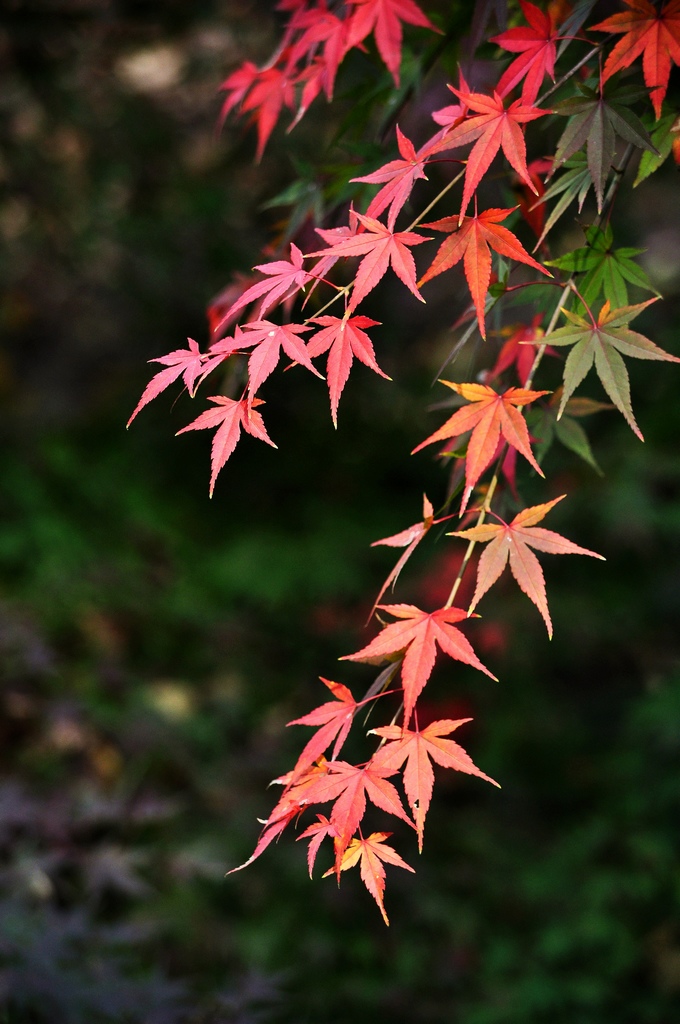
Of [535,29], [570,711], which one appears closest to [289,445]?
[570,711]

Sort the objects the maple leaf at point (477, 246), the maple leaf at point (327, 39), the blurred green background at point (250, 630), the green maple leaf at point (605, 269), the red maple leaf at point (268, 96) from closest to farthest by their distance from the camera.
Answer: the maple leaf at point (477, 246)
the green maple leaf at point (605, 269)
the maple leaf at point (327, 39)
the red maple leaf at point (268, 96)
the blurred green background at point (250, 630)

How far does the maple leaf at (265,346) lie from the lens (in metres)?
0.89

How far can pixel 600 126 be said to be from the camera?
0.89m

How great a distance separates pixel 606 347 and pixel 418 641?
14.8 inches

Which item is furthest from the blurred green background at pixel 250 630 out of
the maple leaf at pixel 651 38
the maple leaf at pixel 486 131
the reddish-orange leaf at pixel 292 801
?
the maple leaf at pixel 651 38

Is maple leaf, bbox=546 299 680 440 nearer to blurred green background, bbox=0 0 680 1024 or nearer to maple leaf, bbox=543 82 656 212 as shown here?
maple leaf, bbox=543 82 656 212

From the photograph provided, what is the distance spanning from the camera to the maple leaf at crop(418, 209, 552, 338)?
0.86 meters

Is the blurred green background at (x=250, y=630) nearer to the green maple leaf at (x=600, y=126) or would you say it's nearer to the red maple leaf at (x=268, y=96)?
the red maple leaf at (x=268, y=96)

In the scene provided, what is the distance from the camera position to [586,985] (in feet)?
7.59

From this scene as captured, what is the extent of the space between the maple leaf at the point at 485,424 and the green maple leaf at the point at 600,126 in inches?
9.8

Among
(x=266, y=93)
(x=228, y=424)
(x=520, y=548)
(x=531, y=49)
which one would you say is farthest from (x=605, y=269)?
(x=266, y=93)

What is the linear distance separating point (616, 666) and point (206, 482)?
2252mm

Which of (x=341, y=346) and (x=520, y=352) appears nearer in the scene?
(x=341, y=346)

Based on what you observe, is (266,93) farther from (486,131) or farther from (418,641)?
(418,641)
